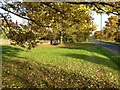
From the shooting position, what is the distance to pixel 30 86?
3.11 m

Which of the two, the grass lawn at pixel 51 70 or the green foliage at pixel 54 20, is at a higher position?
the green foliage at pixel 54 20

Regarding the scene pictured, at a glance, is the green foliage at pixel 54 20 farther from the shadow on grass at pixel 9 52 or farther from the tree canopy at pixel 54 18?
the shadow on grass at pixel 9 52

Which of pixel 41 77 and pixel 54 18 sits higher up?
pixel 54 18

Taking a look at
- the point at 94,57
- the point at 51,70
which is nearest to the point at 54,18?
the point at 51,70

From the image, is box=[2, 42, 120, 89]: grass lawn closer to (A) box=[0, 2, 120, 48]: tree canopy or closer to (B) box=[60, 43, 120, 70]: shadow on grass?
(B) box=[60, 43, 120, 70]: shadow on grass

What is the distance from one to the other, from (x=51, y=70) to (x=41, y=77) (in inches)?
6.7

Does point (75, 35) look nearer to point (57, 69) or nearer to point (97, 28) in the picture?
point (97, 28)

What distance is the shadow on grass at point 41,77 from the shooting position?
3123mm

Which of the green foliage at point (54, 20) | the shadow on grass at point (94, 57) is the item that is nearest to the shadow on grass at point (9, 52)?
the green foliage at point (54, 20)

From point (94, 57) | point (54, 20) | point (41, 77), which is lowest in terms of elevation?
point (41, 77)

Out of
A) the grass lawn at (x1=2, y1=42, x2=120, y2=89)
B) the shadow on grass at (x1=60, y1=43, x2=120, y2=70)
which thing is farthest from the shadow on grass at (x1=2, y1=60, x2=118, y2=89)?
the shadow on grass at (x1=60, y1=43, x2=120, y2=70)

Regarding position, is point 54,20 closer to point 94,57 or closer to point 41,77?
point 41,77

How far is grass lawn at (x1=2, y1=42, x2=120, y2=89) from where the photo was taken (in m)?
3.13

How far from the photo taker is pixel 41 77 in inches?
125
